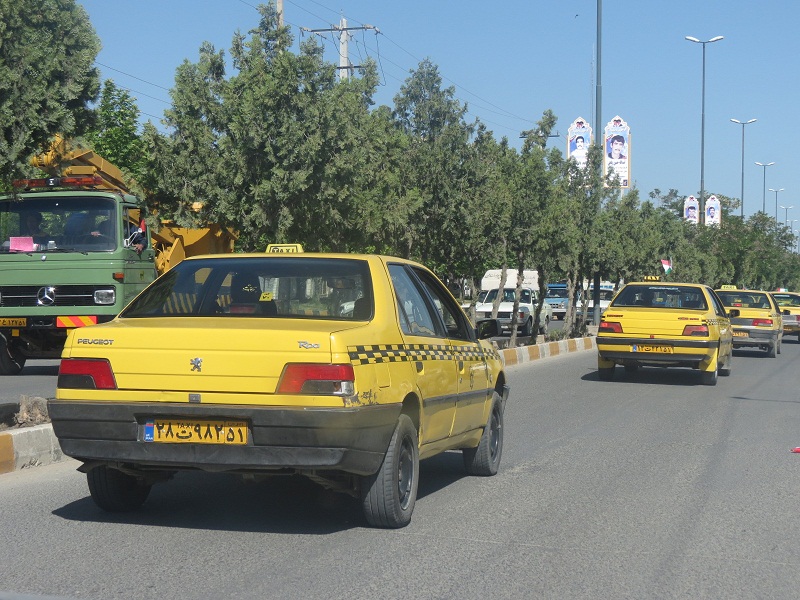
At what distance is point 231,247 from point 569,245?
948 centimetres

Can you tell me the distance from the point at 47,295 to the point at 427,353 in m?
10.0

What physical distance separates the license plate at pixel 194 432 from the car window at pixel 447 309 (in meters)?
2.19

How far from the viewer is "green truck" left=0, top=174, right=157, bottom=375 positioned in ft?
51.2

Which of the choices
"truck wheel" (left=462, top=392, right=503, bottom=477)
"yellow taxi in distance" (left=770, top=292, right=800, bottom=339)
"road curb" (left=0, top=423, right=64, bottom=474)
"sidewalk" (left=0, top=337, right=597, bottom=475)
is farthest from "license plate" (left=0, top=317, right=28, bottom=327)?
"yellow taxi in distance" (left=770, top=292, right=800, bottom=339)

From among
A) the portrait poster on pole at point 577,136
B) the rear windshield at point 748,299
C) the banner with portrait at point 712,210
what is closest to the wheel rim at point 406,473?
the rear windshield at point 748,299

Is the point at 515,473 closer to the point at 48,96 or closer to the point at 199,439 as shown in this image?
the point at 199,439

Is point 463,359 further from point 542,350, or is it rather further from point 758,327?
point 758,327

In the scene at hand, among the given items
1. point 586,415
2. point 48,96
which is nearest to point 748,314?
point 586,415

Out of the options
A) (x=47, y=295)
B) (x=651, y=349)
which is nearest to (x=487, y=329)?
(x=47, y=295)

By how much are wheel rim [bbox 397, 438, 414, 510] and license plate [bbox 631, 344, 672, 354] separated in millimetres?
12118

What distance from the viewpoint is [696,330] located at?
1797 cm

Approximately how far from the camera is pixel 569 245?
27594 millimetres

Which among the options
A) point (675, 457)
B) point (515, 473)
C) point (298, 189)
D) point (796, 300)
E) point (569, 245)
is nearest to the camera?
point (515, 473)

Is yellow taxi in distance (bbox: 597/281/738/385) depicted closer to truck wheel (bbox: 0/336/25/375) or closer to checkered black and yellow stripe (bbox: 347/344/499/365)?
truck wheel (bbox: 0/336/25/375)
